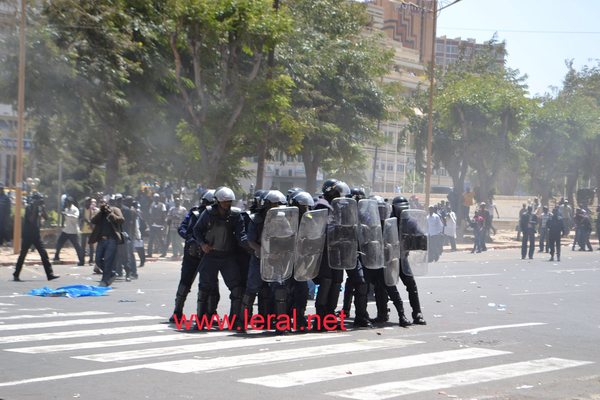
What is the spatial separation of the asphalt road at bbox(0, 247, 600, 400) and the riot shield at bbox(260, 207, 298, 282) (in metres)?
0.80

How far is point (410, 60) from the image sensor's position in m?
105

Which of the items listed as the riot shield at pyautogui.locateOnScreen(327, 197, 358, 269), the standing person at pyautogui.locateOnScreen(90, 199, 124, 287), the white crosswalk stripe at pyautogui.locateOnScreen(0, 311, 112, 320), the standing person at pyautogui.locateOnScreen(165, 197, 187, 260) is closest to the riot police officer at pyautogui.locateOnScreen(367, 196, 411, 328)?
the riot shield at pyautogui.locateOnScreen(327, 197, 358, 269)

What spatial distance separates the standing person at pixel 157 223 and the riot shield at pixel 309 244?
1699cm

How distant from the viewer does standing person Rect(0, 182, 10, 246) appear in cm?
2764

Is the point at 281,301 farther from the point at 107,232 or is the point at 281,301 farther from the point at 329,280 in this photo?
the point at 107,232

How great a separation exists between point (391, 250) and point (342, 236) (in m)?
0.96

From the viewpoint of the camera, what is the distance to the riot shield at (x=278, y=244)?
12523 mm

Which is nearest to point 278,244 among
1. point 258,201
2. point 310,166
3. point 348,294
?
point 258,201

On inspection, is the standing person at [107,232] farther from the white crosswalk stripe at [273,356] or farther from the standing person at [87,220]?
the white crosswalk stripe at [273,356]

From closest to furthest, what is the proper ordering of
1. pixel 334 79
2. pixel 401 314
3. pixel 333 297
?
1. pixel 333 297
2. pixel 401 314
3. pixel 334 79

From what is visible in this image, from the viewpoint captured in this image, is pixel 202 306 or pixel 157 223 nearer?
pixel 202 306

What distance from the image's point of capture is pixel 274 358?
35.0 feet

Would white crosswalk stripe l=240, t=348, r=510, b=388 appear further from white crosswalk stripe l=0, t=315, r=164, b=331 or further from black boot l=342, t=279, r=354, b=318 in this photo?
white crosswalk stripe l=0, t=315, r=164, b=331

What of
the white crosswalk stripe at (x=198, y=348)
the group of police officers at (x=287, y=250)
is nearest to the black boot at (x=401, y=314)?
the group of police officers at (x=287, y=250)
